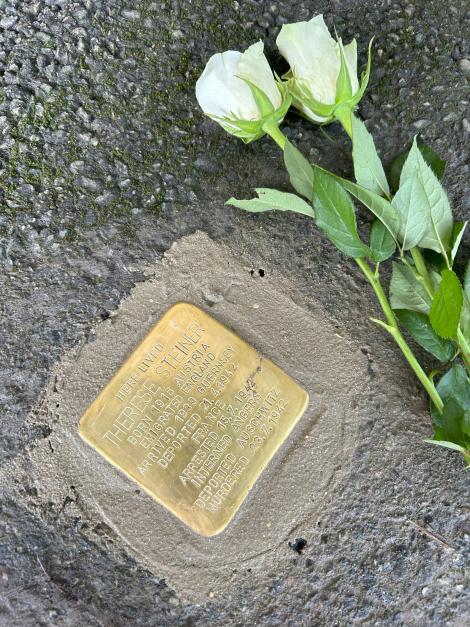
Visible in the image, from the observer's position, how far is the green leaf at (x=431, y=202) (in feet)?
2.78

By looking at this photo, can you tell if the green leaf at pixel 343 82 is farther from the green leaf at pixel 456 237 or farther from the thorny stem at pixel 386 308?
the green leaf at pixel 456 237

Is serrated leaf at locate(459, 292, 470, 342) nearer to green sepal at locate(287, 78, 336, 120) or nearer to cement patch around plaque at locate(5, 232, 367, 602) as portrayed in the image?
cement patch around plaque at locate(5, 232, 367, 602)

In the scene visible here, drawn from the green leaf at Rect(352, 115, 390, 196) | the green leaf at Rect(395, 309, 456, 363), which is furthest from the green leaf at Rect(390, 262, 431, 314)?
the green leaf at Rect(352, 115, 390, 196)

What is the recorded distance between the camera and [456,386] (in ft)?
2.99

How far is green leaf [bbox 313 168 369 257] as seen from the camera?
849 millimetres

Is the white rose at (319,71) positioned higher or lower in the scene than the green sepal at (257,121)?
higher

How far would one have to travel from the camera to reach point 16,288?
1017 mm

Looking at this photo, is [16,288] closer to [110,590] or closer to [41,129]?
[41,129]

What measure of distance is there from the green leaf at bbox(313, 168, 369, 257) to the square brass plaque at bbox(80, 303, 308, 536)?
0.87 ft

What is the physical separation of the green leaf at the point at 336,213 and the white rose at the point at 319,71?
0.11 metres

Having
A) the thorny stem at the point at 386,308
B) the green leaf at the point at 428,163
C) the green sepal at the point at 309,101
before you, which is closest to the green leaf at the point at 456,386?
the thorny stem at the point at 386,308

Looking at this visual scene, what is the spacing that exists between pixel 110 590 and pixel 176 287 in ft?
1.87

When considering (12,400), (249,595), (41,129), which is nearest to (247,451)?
(249,595)

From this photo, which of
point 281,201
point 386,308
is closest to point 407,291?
point 386,308
